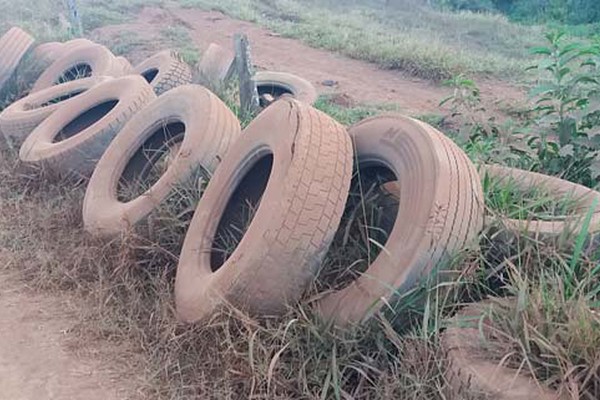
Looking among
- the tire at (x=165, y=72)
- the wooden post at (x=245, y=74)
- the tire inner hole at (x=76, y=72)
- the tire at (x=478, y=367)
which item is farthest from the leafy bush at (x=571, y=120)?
the tire inner hole at (x=76, y=72)

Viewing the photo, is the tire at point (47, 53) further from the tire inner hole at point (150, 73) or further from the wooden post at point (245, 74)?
the wooden post at point (245, 74)

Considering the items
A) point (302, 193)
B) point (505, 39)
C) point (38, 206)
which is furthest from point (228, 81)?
point (505, 39)

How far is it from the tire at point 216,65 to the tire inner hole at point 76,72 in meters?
1.25

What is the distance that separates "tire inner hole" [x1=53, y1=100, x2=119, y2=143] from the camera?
231 inches

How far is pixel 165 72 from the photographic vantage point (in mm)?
6660

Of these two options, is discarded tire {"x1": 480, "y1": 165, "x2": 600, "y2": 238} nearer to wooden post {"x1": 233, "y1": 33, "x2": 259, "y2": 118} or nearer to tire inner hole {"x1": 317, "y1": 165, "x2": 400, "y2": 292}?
tire inner hole {"x1": 317, "y1": 165, "x2": 400, "y2": 292}

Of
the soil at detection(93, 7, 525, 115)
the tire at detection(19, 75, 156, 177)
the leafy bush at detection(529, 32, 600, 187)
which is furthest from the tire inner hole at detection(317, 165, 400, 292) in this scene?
the soil at detection(93, 7, 525, 115)

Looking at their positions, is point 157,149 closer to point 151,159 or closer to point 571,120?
point 151,159

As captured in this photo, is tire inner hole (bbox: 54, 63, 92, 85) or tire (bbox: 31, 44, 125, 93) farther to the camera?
tire inner hole (bbox: 54, 63, 92, 85)

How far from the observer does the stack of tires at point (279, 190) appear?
306 centimetres

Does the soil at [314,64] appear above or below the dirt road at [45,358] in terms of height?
below

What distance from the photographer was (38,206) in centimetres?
500

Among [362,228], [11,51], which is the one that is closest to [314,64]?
[11,51]

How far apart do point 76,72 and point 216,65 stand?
158cm
